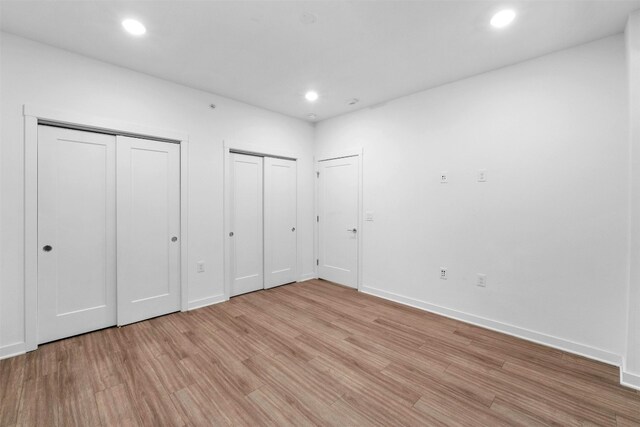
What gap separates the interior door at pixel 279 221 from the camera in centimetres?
437

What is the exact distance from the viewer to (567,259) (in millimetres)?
2596

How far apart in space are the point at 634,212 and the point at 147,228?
453 centimetres

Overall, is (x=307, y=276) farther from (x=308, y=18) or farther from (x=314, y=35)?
(x=308, y=18)

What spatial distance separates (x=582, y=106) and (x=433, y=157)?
54.9 inches

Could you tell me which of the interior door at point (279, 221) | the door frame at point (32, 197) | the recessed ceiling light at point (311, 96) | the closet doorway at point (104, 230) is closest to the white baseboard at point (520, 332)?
the interior door at point (279, 221)

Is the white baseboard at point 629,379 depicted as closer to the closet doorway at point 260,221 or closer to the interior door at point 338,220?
the interior door at point 338,220

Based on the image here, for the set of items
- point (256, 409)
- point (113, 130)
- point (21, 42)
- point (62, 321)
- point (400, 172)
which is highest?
point (21, 42)

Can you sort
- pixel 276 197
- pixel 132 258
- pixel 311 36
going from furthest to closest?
pixel 276 197 → pixel 132 258 → pixel 311 36

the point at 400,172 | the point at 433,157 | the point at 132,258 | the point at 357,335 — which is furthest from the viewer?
the point at 400,172

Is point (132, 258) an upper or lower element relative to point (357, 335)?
upper

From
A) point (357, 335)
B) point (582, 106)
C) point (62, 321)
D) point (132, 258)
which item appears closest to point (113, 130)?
point (132, 258)

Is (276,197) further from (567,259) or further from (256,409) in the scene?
(567,259)

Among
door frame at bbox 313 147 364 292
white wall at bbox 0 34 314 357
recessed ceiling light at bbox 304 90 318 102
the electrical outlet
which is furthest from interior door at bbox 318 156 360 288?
the electrical outlet

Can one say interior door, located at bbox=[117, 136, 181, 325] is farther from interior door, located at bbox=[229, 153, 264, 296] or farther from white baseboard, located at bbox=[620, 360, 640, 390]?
white baseboard, located at bbox=[620, 360, 640, 390]
